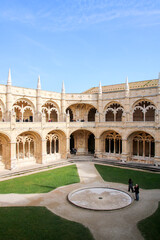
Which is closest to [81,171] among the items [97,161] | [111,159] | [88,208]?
[97,161]

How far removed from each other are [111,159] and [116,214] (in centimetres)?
1710

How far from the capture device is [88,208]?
539 inches

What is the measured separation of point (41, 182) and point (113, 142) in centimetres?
1609

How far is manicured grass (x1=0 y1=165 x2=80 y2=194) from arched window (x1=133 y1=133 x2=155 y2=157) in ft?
34.3

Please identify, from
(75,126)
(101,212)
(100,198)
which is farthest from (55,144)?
(101,212)

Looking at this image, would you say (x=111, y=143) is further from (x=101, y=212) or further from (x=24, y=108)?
(x=101, y=212)

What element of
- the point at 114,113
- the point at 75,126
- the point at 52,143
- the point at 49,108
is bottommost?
the point at 52,143

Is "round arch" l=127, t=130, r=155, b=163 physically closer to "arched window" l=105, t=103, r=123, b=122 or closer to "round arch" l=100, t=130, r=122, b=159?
"round arch" l=100, t=130, r=122, b=159

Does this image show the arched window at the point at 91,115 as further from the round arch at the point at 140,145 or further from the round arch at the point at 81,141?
the round arch at the point at 140,145

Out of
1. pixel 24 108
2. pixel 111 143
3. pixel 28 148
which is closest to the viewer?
pixel 28 148

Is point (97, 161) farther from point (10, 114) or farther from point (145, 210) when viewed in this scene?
point (145, 210)

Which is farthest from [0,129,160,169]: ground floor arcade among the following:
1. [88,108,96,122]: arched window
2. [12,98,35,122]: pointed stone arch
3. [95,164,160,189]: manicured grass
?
[95,164,160,189]: manicured grass

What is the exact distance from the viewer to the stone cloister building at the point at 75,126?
83.6ft

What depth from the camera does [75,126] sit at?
31016mm
